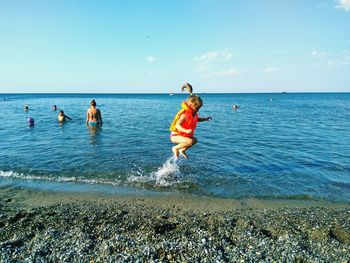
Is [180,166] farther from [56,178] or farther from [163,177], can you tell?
[56,178]

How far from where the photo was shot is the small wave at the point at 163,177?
32.6 feet

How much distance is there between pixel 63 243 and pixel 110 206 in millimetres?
2118

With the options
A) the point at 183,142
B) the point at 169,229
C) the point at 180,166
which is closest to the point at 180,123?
the point at 183,142

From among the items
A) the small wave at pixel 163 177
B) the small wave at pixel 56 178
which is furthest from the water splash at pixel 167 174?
the small wave at pixel 56 178

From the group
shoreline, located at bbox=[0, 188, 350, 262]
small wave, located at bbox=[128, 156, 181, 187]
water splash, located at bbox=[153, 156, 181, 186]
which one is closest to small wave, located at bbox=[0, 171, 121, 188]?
small wave, located at bbox=[128, 156, 181, 187]

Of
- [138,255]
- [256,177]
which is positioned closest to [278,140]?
[256,177]

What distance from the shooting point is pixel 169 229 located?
6.51m

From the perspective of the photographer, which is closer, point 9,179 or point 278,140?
point 9,179

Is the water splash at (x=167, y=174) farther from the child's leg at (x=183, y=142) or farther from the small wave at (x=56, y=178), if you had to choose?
the small wave at (x=56, y=178)

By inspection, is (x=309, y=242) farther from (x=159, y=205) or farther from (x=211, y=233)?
(x=159, y=205)

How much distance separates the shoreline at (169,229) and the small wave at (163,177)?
122 centimetres

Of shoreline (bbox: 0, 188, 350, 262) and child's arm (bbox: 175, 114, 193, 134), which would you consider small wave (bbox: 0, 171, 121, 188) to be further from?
child's arm (bbox: 175, 114, 193, 134)

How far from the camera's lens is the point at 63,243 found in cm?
589

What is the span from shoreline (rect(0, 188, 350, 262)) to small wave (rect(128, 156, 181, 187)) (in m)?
1.22
